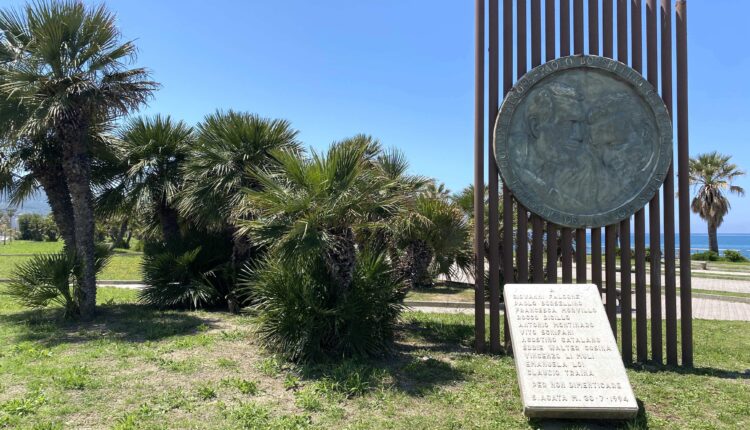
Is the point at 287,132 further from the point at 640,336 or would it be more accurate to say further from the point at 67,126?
the point at 640,336

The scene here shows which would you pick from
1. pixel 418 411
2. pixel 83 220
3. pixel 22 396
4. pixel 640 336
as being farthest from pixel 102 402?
pixel 640 336

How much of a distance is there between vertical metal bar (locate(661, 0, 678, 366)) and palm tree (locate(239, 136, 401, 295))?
4.23m

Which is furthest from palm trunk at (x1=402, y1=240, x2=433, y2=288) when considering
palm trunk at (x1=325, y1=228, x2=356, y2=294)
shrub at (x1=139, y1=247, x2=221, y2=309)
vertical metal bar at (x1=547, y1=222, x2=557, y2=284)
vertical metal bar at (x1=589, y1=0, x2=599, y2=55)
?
shrub at (x1=139, y1=247, x2=221, y2=309)

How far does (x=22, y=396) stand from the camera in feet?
17.5

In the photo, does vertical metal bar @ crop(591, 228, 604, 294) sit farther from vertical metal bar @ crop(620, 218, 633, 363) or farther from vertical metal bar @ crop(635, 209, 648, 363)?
vertical metal bar @ crop(635, 209, 648, 363)

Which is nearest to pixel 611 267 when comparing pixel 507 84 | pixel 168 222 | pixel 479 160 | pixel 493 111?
pixel 479 160

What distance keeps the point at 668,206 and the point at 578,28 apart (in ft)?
10.2

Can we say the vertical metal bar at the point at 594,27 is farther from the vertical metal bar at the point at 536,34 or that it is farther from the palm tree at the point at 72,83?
the palm tree at the point at 72,83

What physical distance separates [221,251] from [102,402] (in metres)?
7.21

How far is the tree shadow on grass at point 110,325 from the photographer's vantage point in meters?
8.28

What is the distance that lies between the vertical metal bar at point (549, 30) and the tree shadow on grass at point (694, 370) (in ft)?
15.9

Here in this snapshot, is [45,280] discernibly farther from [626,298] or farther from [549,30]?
[626,298]

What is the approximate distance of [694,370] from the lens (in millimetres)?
7098

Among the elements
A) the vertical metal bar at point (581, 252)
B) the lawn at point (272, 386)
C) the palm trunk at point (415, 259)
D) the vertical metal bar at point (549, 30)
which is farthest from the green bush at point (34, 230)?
the vertical metal bar at point (581, 252)
